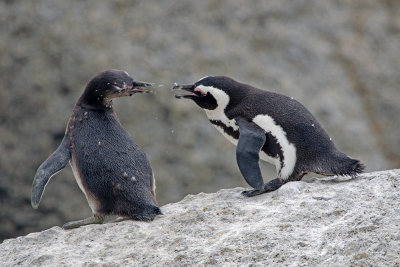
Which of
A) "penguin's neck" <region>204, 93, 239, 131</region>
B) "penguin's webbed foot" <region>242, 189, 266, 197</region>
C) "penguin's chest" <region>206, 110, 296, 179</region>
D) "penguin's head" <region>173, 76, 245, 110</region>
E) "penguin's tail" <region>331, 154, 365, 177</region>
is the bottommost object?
"penguin's webbed foot" <region>242, 189, 266, 197</region>

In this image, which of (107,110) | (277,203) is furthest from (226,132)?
(277,203)

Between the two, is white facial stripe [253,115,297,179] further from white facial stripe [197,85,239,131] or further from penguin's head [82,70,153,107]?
penguin's head [82,70,153,107]

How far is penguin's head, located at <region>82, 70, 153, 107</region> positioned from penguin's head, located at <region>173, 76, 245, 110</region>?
0.31 m

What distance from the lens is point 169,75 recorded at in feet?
21.7

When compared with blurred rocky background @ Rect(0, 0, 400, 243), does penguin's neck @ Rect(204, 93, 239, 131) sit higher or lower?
lower

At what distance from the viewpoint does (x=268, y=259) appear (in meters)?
2.92

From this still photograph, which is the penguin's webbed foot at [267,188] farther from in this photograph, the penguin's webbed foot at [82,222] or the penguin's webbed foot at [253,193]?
the penguin's webbed foot at [82,222]

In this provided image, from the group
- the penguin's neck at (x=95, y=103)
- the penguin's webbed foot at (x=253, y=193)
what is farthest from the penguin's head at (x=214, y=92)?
the penguin's webbed foot at (x=253, y=193)

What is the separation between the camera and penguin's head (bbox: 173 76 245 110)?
4352 mm

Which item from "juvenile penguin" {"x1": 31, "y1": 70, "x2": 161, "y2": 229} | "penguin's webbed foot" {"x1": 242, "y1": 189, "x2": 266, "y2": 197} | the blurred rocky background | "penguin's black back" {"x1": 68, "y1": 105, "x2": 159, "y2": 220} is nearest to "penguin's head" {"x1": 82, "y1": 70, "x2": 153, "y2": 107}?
"juvenile penguin" {"x1": 31, "y1": 70, "x2": 161, "y2": 229}

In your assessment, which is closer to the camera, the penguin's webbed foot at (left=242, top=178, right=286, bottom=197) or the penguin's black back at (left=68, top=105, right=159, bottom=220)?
the penguin's black back at (left=68, top=105, right=159, bottom=220)

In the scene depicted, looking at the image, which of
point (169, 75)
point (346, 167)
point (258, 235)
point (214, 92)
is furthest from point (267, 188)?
point (169, 75)

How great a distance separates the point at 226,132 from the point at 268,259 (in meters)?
1.58

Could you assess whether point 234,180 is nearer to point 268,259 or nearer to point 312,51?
point 312,51
